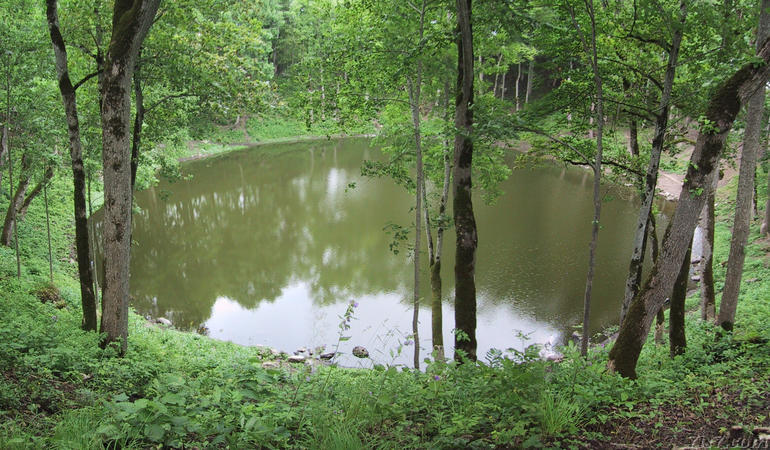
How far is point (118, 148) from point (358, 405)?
418 centimetres

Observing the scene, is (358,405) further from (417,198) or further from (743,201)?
(743,201)

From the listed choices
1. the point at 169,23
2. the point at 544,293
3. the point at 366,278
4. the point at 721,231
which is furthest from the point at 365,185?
the point at 169,23

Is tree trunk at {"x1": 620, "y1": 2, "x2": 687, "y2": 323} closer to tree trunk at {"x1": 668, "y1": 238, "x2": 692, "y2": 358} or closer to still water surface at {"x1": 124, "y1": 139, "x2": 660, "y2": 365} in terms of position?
tree trunk at {"x1": 668, "y1": 238, "x2": 692, "y2": 358}

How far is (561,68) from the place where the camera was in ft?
25.3

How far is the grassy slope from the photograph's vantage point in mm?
3334

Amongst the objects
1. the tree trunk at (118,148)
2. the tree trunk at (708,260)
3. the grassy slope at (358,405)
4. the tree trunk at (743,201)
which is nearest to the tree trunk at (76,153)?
the tree trunk at (118,148)

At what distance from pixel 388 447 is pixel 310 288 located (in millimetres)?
11660

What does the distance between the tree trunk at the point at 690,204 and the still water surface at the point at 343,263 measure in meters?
2.65

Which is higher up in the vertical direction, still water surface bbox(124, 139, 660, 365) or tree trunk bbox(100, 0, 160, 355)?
tree trunk bbox(100, 0, 160, 355)

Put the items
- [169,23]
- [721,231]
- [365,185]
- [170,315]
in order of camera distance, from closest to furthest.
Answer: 1. [169,23]
2. [170,315]
3. [721,231]
4. [365,185]

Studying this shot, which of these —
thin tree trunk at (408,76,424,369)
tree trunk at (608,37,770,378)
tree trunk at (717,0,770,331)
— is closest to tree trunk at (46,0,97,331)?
thin tree trunk at (408,76,424,369)

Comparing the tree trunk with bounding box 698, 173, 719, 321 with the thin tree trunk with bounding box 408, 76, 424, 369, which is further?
the thin tree trunk with bounding box 408, 76, 424, 369

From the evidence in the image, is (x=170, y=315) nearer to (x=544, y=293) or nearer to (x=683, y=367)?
(x=544, y=293)

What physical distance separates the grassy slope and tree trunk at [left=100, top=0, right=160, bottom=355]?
0.60m
